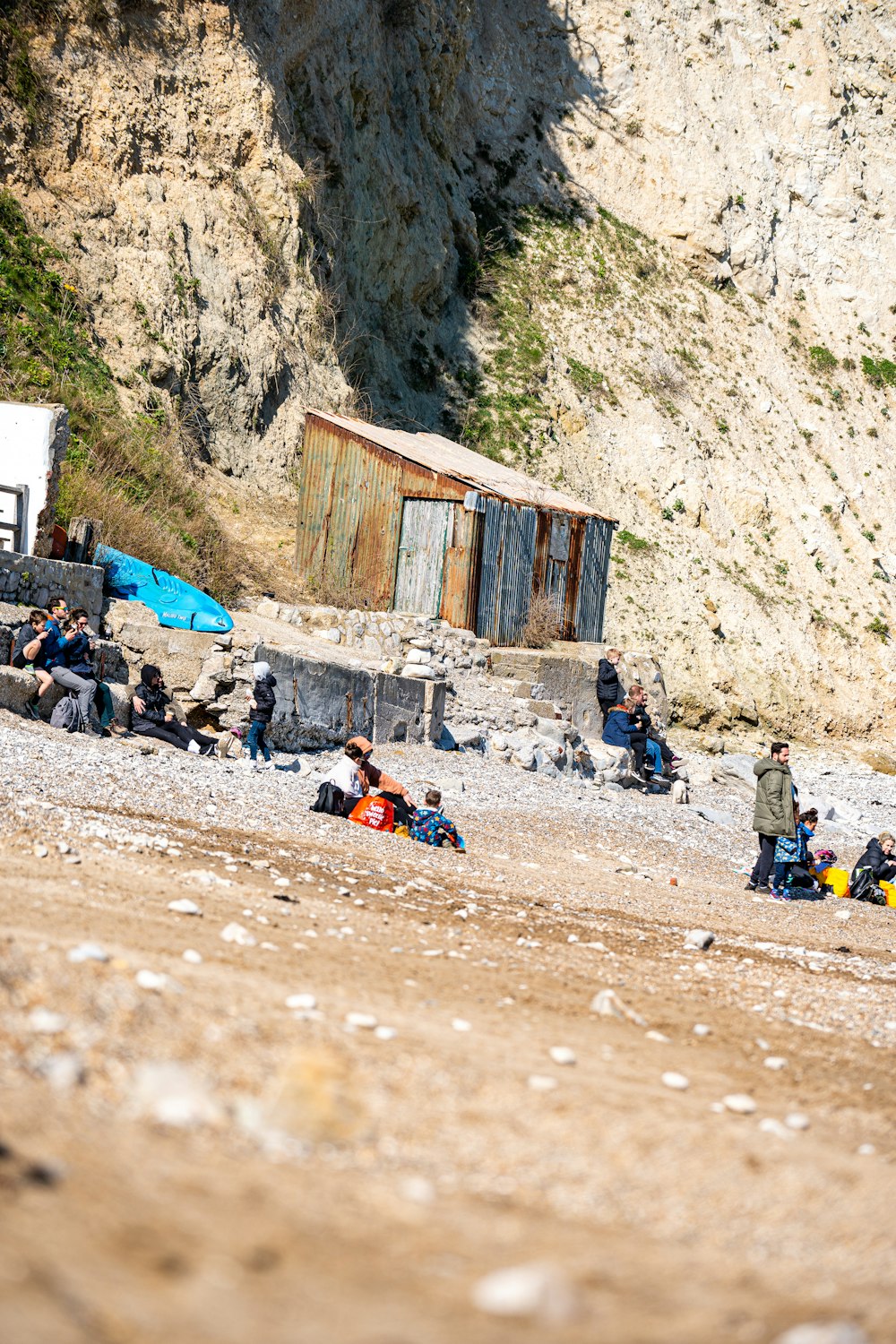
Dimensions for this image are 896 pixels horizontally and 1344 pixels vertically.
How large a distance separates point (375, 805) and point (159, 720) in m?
3.33

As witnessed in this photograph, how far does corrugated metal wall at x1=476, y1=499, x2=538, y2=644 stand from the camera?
66.6ft

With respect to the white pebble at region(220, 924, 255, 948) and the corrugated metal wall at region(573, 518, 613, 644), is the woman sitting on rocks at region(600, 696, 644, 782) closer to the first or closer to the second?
the corrugated metal wall at region(573, 518, 613, 644)

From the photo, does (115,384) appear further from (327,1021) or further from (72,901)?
(327,1021)

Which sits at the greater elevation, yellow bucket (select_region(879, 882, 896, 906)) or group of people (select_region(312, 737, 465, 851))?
group of people (select_region(312, 737, 465, 851))

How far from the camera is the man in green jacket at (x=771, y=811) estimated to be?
11.4m

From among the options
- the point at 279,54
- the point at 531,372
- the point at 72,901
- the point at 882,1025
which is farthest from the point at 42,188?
the point at 882,1025

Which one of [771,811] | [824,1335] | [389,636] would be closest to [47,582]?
[389,636]

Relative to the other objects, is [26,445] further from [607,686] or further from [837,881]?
[837,881]

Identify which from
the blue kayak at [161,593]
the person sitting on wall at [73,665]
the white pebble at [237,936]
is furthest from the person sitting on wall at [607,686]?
the white pebble at [237,936]

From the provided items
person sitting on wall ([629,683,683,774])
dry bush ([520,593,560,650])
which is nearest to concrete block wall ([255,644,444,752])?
person sitting on wall ([629,683,683,774])

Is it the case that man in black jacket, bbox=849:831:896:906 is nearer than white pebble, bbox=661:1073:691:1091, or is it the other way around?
white pebble, bbox=661:1073:691:1091

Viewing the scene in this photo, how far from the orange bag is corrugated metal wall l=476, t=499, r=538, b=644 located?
32.5 ft

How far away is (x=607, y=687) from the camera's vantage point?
64.8 feet

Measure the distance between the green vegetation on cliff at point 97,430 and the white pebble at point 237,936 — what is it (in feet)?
38.4
